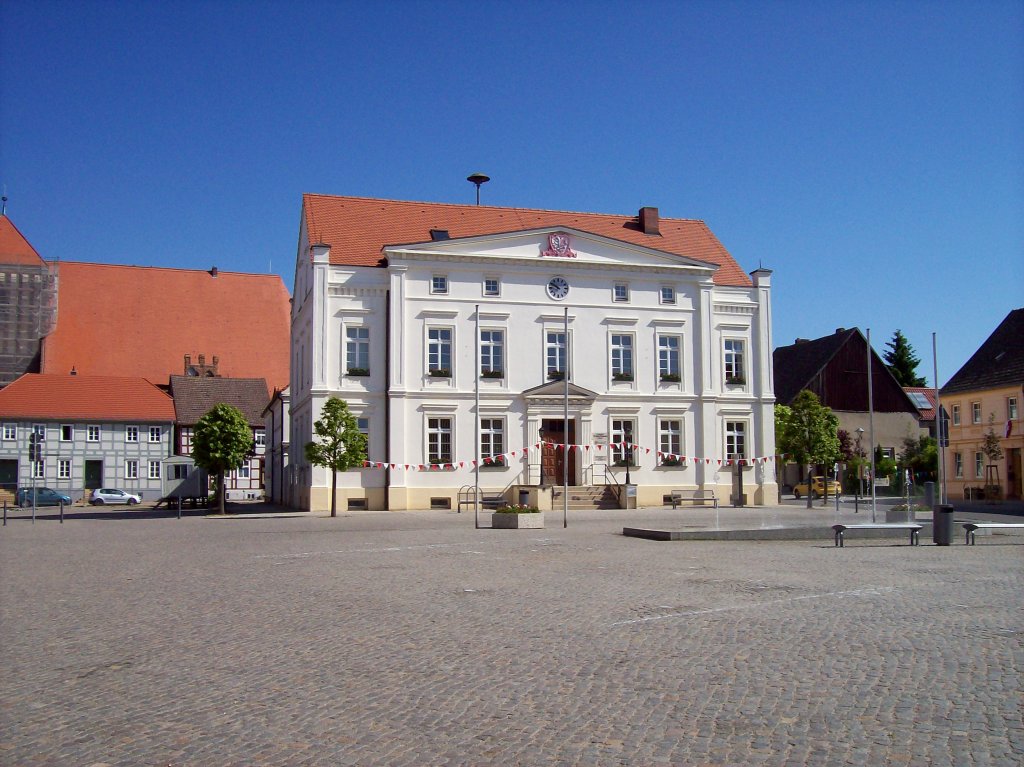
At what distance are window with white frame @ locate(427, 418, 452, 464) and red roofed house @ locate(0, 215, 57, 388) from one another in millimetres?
43274

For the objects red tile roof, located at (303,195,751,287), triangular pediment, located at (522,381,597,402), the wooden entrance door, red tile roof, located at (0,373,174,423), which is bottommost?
the wooden entrance door

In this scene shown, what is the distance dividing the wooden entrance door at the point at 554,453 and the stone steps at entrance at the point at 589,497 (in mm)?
1051

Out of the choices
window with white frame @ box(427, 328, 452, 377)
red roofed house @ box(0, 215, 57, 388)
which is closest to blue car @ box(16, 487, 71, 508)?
red roofed house @ box(0, 215, 57, 388)

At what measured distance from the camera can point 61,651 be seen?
30.6ft

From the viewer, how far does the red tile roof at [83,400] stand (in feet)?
202

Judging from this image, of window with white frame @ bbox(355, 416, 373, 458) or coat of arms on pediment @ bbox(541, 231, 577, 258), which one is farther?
coat of arms on pediment @ bbox(541, 231, 577, 258)

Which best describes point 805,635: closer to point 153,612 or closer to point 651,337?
point 153,612

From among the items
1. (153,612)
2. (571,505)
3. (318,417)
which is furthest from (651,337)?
(153,612)

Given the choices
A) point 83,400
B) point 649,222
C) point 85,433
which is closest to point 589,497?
point 649,222

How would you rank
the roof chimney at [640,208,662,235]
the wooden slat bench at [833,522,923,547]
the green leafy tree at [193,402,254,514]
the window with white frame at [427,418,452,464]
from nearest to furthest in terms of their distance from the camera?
the wooden slat bench at [833,522,923,547], the green leafy tree at [193,402,254,514], the window with white frame at [427,418,452,464], the roof chimney at [640,208,662,235]

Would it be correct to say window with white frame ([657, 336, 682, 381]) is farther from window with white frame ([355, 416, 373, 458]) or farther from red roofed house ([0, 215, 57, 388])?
red roofed house ([0, 215, 57, 388])

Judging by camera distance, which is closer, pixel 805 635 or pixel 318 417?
pixel 805 635

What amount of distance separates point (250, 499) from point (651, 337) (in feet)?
107

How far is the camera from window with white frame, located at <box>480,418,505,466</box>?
4244cm
